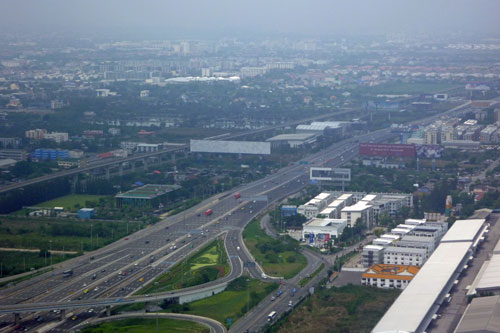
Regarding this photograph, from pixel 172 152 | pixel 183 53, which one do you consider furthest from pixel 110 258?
pixel 183 53

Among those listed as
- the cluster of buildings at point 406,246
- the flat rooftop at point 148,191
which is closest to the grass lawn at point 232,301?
the cluster of buildings at point 406,246

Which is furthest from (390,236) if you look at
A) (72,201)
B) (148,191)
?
(72,201)

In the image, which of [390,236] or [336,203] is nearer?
[390,236]

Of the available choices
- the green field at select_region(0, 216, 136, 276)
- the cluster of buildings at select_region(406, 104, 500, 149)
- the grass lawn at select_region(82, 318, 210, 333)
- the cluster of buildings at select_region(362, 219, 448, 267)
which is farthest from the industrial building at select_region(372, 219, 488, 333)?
the cluster of buildings at select_region(406, 104, 500, 149)

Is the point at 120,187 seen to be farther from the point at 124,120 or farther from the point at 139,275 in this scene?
the point at 124,120

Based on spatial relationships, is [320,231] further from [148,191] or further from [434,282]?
[148,191]

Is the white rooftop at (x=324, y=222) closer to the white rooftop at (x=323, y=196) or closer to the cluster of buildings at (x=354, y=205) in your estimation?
the cluster of buildings at (x=354, y=205)
